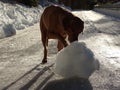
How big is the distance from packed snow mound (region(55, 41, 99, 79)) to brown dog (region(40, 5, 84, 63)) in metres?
0.21

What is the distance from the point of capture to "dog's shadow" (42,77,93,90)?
19.3ft

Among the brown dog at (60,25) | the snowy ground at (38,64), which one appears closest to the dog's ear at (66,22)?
the brown dog at (60,25)

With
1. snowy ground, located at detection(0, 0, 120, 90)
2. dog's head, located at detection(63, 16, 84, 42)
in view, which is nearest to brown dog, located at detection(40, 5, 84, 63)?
dog's head, located at detection(63, 16, 84, 42)

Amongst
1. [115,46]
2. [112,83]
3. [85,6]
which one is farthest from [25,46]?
[85,6]

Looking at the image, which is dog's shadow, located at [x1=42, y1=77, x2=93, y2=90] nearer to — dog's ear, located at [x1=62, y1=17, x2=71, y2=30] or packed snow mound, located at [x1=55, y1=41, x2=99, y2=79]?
packed snow mound, located at [x1=55, y1=41, x2=99, y2=79]

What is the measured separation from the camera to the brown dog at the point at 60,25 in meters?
6.45

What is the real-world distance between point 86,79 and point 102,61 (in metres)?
1.49

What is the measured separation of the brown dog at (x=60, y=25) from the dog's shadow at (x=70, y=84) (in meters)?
0.71

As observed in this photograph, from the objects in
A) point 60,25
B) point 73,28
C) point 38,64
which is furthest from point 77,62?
point 38,64

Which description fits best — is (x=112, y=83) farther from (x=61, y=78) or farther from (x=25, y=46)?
(x=25, y=46)

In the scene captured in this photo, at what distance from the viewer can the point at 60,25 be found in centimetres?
691

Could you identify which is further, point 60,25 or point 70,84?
point 60,25

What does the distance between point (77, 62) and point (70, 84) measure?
0.40m

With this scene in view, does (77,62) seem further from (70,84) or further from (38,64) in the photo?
(38,64)
